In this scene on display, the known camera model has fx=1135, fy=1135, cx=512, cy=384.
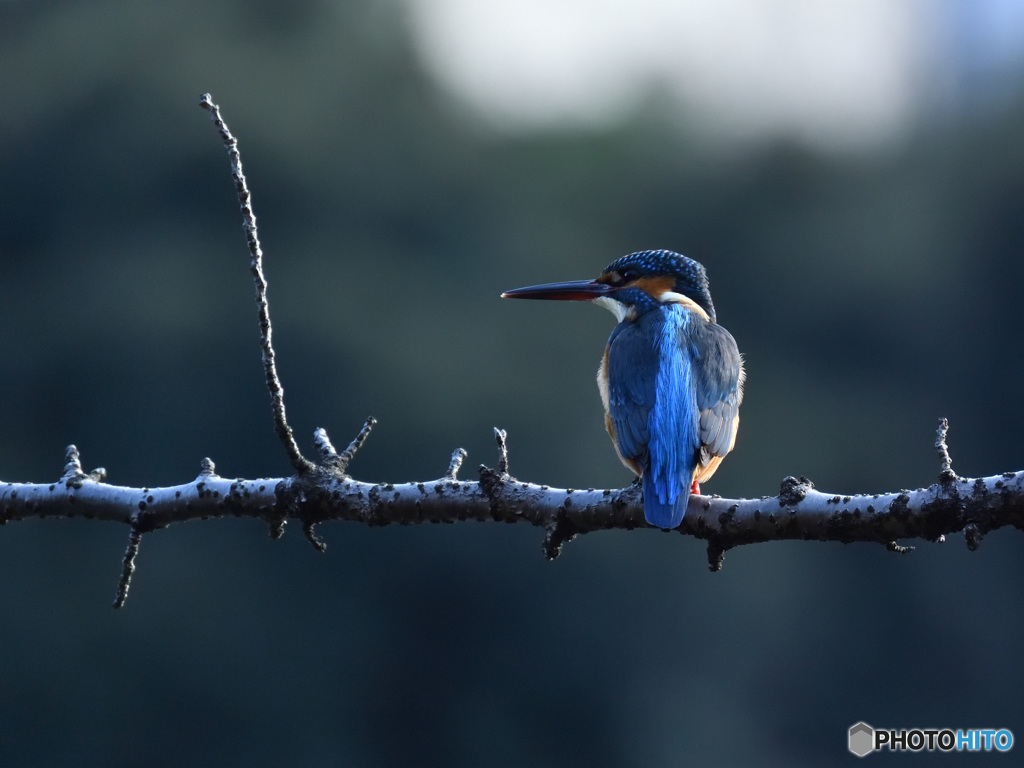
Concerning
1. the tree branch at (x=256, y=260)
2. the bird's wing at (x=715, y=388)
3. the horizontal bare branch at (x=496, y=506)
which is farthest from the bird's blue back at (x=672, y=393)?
the tree branch at (x=256, y=260)

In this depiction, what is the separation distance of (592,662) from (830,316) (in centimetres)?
→ 986

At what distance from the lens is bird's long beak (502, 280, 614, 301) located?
12.9 ft

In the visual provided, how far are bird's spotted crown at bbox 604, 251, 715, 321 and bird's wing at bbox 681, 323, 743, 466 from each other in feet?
→ 1.67

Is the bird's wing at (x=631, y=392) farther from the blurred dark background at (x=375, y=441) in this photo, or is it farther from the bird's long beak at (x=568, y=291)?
the blurred dark background at (x=375, y=441)

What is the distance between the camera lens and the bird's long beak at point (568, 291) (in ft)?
12.9

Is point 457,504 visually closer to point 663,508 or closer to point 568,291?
point 663,508

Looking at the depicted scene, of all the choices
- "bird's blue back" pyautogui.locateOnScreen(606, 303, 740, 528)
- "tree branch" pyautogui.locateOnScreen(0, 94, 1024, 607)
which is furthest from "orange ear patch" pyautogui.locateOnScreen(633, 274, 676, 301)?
"tree branch" pyautogui.locateOnScreen(0, 94, 1024, 607)

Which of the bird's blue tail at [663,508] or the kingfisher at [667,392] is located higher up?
the kingfisher at [667,392]

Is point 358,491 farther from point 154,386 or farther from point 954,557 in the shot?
point 954,557

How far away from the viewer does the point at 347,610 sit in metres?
17.0

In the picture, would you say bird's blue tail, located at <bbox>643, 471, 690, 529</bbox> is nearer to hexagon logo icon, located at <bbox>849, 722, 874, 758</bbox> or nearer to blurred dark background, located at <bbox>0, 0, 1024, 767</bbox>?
hexagon logo icon, located at <bbox>849, 722, 874, 758</bbox>

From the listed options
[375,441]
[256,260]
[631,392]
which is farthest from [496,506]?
[375,441]

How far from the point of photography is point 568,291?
4055 mm

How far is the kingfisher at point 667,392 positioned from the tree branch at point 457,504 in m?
0.18
